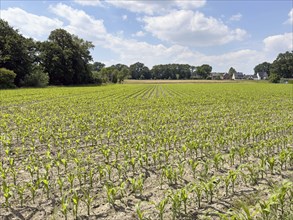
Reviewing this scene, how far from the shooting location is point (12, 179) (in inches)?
235

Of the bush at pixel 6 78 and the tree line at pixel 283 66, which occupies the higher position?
the tree line at pixel 283 66

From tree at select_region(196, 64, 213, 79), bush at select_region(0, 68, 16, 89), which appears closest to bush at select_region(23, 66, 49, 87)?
bush at select_region(0, 68, 16, 89)

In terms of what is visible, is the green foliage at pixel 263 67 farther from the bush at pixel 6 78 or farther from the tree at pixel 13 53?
the bush at pixel 6 78

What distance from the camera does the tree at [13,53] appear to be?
50312 mm

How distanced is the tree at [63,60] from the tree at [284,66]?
9364 cm

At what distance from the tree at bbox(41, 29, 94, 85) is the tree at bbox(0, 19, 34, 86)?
9772mm

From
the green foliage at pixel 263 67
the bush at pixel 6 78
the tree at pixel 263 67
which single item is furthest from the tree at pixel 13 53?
the tree at pixel 263 67

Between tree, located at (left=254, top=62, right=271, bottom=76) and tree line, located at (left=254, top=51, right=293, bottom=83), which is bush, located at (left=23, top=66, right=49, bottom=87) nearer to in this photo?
tree line, located at (left=254, top=51, right=293, bottom=83)

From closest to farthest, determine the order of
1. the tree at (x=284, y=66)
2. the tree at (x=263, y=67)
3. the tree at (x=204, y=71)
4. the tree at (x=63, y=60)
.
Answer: the tree at (x=63, y=60) → the tree at (x=284, y=66) → the tree at (x=204, y=71) → the tree at (x=263, y=67)

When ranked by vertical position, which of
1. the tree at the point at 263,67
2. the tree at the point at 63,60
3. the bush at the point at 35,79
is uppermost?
the tree at the point at 263,67

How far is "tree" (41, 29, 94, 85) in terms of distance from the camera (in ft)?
210

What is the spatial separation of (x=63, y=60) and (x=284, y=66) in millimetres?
102357

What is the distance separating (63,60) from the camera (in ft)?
217

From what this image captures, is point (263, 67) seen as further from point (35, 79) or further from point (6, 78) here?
point (6, 78)
